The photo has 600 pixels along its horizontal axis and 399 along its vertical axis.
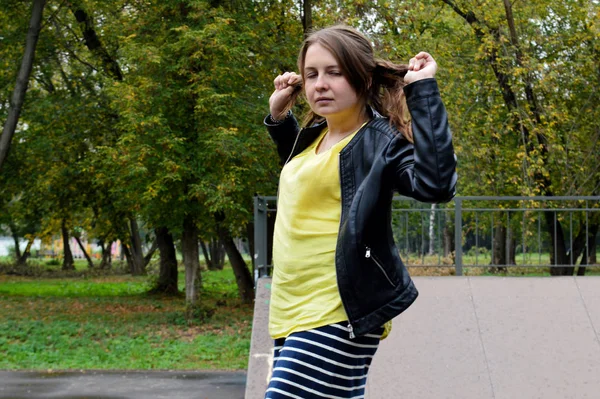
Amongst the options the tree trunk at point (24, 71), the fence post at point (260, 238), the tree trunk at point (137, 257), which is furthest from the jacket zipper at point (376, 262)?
the tree trunk at point (137, 257)

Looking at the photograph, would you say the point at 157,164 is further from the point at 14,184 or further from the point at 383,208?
the point at 383,208

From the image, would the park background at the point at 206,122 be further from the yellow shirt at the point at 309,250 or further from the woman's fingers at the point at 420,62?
the woman's fingers at the point at 420,62

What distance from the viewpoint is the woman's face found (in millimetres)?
2355

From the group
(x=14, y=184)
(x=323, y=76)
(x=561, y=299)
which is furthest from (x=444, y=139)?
(x=14, y=184)

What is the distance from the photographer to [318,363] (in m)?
2.22

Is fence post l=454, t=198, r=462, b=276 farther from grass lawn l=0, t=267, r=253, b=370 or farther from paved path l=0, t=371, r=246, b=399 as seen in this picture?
grass lawn l=0, t=267, r=253, b=370

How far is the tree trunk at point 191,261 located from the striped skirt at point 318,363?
1400 centimetres

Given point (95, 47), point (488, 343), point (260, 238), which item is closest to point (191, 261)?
point (95, 47)

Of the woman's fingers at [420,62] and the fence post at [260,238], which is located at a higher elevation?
the woman's fingers at [420,62]

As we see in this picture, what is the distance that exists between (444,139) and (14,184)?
18911 millimetres

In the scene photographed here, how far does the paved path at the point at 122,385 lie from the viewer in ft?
27.6

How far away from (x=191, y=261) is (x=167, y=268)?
19.2 ft

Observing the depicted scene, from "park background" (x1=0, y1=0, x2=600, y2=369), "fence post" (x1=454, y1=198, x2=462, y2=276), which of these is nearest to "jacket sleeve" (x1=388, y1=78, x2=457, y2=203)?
"fence post" (x1=454, y1=198, x2=462, y2=276)

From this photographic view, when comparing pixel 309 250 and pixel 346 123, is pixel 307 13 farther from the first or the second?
pixel 309 250
